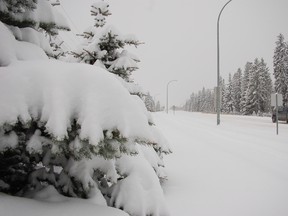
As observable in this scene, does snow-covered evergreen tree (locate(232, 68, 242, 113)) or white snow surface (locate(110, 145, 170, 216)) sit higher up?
snow-covered evergreen tree (locate(232, 68, 242, 113))

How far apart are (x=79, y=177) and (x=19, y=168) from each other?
739mm

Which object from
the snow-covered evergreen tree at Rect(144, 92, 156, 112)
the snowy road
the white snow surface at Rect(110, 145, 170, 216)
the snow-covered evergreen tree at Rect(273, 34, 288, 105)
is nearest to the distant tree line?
the snow-covered evergreen tree at Rect(273, 34, 288, 105)

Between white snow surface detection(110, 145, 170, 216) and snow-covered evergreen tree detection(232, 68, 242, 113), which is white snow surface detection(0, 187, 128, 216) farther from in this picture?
snow-covered evergreen tree detection(232, 68, 242, 113)

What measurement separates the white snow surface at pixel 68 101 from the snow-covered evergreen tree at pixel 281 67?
163 ft

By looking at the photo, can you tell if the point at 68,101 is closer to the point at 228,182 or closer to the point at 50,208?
the point at 50,208

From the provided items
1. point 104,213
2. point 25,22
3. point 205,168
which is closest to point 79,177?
point 104,213

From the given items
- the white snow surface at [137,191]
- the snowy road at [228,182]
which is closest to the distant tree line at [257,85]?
the snowy road at [228,182]

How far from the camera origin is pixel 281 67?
1788 inches

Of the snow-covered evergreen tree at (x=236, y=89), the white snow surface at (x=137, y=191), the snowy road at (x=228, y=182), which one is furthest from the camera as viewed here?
the snow-covered evergreen tree at (x=236, y=89)

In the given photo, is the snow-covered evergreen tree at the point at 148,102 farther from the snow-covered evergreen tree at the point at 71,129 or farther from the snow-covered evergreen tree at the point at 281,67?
the snow-covered evergreen tree at the point at 281,67

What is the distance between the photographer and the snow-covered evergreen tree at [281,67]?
4512 centimetres

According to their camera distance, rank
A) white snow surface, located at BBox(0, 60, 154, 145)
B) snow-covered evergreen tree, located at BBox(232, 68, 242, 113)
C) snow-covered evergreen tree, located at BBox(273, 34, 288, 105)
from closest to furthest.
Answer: white snow surface, located at BBox(0, 60, 154, 145) → snow-covered evergreen tree, located at BBox(273, 34, 288, 105) → snow-covered evergreen tree, located at BBox(232, 68, 242, 113)

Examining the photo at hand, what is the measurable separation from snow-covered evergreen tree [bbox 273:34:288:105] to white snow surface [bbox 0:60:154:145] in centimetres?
4959

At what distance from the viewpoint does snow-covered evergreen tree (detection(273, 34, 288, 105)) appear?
148ft
